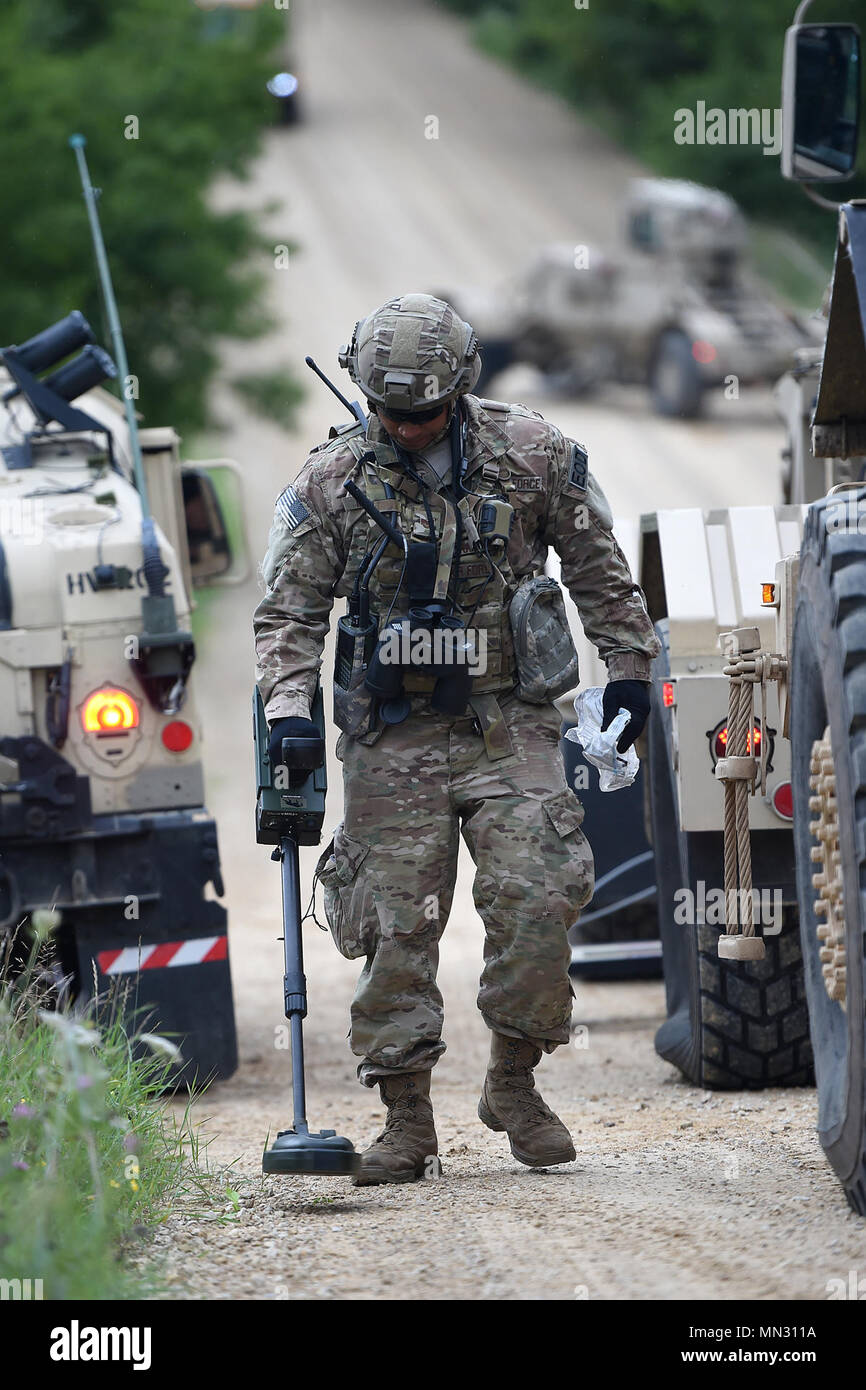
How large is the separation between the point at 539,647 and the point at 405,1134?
115cm

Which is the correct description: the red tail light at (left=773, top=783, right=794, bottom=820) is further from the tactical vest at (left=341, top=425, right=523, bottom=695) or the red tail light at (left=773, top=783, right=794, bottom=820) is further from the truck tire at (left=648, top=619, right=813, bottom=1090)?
the tactical vest at (left=341, top=425, right=523, bottom=695)

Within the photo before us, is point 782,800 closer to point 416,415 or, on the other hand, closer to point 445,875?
point 445,875

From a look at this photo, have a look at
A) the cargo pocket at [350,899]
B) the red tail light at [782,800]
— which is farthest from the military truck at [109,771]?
the red tail light at [782,800]

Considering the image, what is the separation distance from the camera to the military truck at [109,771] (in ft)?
19.0

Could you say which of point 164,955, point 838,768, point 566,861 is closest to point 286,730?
point 566,861

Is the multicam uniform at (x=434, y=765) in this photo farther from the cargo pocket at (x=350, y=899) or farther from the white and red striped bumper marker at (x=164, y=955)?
the white and red striped bumper marker at (x=164, y=955)

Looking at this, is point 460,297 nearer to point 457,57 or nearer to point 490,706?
point 490,706

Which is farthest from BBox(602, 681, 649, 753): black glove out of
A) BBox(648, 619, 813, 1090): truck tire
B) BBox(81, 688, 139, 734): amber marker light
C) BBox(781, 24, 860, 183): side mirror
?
BBox(81, 688, 139, 734): amber marker light

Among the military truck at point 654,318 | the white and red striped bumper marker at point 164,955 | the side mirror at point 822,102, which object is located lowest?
the white and red striped bumper marker at point 164,955

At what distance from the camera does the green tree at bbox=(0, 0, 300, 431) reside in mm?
15773

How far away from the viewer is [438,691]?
4551mm

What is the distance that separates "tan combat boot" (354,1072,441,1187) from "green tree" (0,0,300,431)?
11.4 metres

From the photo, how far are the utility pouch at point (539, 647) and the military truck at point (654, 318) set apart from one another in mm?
17635
